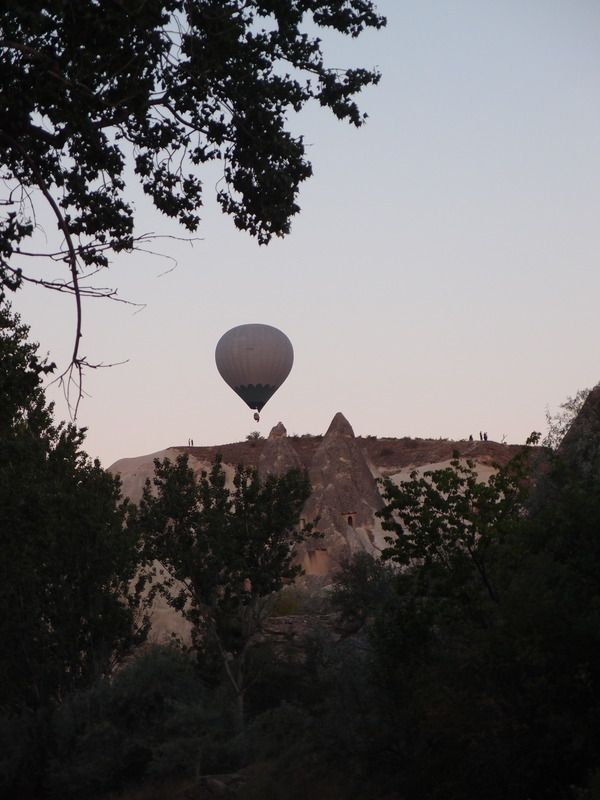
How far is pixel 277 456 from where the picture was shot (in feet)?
193

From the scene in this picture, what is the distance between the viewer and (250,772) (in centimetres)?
2212

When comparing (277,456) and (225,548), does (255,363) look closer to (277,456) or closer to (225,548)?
(277,456)

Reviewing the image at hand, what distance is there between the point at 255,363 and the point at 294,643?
2382 cm

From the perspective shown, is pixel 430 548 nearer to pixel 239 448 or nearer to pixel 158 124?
pixel 158 124

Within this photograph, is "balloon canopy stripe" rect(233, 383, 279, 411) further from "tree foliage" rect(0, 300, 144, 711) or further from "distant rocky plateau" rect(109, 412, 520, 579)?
"tree foliage" rect(0, 300, 144, 711)

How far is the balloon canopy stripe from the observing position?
55331 millimetres

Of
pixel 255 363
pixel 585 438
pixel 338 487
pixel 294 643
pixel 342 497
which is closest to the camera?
pixel 585 438

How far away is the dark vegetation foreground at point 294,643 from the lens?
15000 mm

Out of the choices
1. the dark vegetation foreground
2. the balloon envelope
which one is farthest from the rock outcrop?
the balloon envelope

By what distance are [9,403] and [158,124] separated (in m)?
4.53

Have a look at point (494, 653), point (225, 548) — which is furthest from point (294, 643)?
point (494, 653)

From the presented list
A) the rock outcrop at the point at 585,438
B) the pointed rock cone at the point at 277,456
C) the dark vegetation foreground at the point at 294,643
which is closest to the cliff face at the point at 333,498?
the pointed rock cone at the point at 277,456

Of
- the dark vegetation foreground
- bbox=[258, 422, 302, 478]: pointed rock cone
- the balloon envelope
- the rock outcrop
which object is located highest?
the balloon envelope

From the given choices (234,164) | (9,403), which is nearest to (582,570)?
(234,164)
